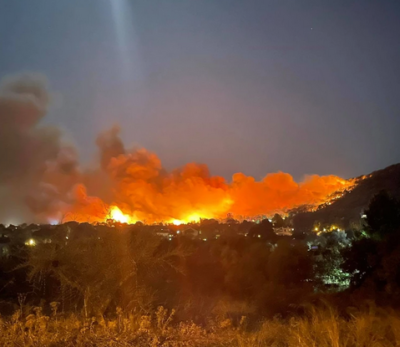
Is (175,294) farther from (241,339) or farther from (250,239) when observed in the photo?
(250,239)

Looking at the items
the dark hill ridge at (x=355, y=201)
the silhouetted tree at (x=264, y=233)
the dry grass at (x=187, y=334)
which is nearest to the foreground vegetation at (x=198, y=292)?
the dry grass at (x=187, y=334)

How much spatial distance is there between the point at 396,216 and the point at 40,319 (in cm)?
1527

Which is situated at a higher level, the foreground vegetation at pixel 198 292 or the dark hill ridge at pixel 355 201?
the dark hill ridge at pixel 355 201

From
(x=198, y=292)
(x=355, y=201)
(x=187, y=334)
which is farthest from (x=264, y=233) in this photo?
(x=187, y=334)

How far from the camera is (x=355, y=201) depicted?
49.9m

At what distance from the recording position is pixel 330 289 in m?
16.1

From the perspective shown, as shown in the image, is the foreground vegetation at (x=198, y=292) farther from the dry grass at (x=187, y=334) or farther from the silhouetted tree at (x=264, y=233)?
the silhouetted tree at (x=264, y=233)

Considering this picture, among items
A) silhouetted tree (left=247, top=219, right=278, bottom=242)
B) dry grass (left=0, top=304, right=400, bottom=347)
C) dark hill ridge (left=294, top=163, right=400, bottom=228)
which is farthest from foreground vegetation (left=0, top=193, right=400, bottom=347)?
dark hill ridge (left=294, top=163, right=400, bottom=228)

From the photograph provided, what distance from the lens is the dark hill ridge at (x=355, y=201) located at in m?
41.9

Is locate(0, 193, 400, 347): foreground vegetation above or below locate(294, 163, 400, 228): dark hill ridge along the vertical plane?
below

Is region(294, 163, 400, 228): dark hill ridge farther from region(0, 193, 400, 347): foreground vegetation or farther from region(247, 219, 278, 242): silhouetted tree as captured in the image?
region(0, 193, 400, 347): foreground vegetation

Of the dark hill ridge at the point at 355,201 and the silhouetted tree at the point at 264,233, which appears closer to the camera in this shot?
the silhouetted tree at the point at 264,233

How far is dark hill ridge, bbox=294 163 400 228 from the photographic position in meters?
41.9

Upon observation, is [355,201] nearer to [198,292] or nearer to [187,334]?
[198,292]
